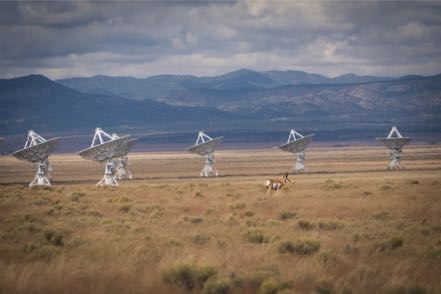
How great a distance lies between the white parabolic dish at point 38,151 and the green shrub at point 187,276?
5505 cm

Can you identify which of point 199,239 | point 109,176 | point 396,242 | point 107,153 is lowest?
point 396,242

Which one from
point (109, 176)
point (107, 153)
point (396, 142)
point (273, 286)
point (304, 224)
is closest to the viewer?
point (273, 286)

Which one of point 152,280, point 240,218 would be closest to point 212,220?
point 240,218

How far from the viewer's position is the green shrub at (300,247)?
16.9 metres

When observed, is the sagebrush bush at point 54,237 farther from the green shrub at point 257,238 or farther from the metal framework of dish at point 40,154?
the metal framework of dish at point 40,154

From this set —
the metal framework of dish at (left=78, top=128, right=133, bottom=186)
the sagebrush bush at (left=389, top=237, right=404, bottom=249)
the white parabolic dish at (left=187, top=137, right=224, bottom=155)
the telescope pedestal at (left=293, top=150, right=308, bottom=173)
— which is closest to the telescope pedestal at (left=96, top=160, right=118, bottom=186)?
the metal framework of dish at (left=78, top=128, right=133, bottom=186)

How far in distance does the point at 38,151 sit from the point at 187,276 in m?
57.8

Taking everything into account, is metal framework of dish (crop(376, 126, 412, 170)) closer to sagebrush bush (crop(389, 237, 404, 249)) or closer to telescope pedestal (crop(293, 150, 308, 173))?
telescope pedestal (crop(293, 150, 308, 173))

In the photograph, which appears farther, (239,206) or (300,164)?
(300,164)

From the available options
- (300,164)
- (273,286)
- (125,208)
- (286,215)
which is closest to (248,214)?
(286,215)

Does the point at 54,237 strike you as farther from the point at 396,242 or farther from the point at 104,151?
the point at 104,151

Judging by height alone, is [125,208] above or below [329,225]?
above

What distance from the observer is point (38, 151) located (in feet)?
227

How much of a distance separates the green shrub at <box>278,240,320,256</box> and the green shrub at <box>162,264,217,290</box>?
137 inches
